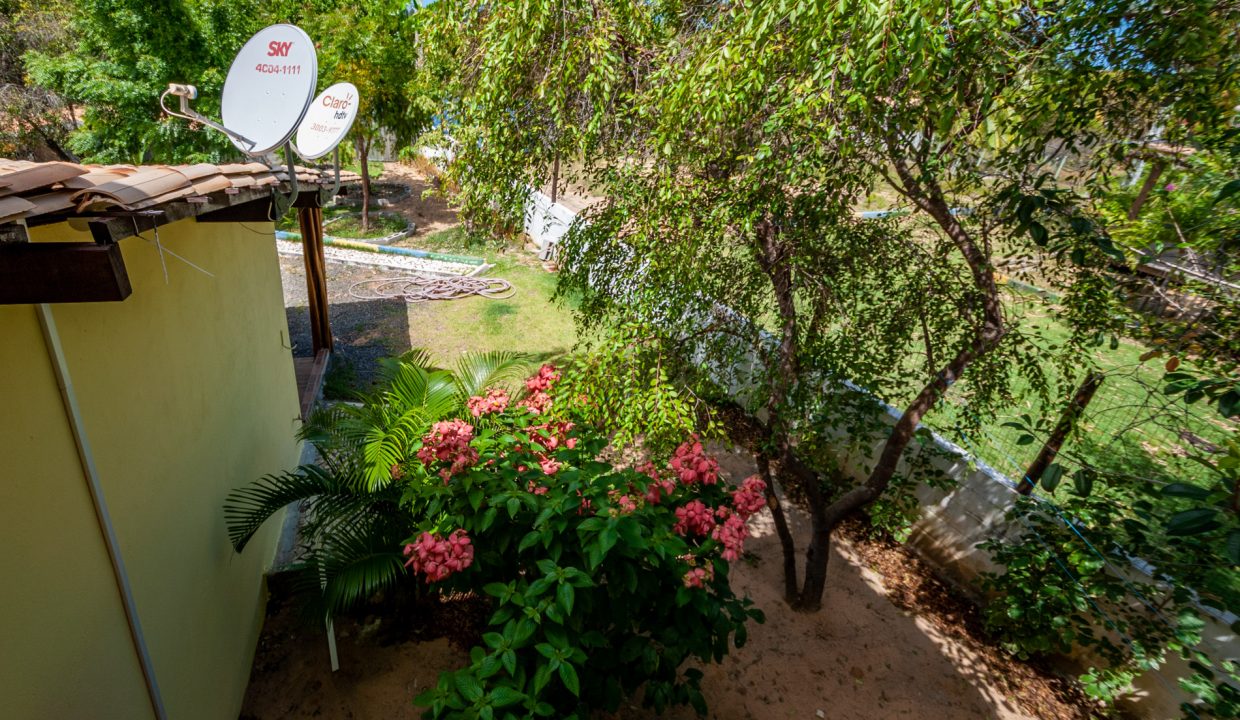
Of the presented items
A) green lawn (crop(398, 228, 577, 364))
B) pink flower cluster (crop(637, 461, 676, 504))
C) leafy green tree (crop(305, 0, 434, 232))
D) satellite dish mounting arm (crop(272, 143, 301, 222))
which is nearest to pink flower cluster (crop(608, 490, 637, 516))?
pink flower cluster (crop(637, 461, 676, 504))

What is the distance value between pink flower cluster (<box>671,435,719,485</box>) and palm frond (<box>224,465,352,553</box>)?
221 cm

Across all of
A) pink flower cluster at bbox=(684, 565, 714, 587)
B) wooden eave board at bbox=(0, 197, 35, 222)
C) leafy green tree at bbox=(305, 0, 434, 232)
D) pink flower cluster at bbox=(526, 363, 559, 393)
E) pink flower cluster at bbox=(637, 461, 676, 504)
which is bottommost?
pink flower cluster at bbox=(684, 565, 714, 587)

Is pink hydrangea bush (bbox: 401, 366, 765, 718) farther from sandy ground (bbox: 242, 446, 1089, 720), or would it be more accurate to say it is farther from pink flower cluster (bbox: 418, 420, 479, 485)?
sandy ground (bbox: 242, 446, 1089, 720)

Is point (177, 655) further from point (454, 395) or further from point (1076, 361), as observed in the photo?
point (1076, 361)

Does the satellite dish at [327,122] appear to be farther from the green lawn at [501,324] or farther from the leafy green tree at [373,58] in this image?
the leafy green tree at [373,58]

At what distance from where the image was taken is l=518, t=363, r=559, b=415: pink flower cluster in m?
3.38

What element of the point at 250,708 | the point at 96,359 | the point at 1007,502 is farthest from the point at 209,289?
the point at 1007,502

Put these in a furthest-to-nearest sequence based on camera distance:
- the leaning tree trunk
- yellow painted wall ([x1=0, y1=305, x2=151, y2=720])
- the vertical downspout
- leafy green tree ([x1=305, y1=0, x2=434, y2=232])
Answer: leafy green tree ([x1=305, y1=0, x2=434, y2=232])
the leaning tree trunk
the vertical downspout
yellow painted wall ([x1=0, y1=305, x2=151, y2=720])

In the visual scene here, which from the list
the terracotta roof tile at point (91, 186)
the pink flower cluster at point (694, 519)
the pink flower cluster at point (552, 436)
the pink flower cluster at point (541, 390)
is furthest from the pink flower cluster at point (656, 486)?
the terracotta roof tile at point (91, 186)

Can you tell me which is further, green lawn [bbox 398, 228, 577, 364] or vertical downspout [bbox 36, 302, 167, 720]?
green lawn [bbox 398, 228, 577, 364]

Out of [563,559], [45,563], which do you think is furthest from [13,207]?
[563,559]

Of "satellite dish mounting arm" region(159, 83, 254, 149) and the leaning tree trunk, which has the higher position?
"satellite dish mounting arm" region(159, 83, 254, 149)

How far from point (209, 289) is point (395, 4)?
1255 centimetres

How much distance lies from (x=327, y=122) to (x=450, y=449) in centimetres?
290
